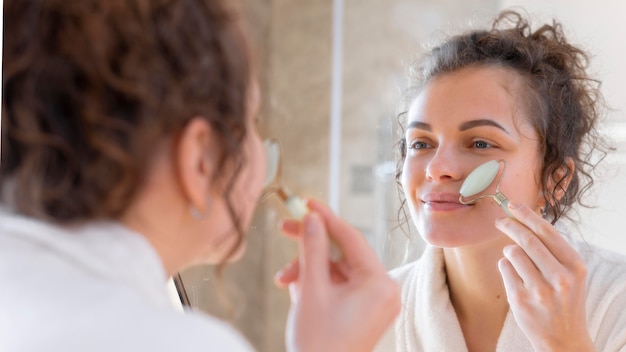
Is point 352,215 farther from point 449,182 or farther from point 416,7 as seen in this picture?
point 449,182

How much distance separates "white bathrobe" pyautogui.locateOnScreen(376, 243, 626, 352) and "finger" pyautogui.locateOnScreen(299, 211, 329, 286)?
532 mm

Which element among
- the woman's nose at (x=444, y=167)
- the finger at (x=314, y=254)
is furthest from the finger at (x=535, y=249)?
the finger at (x=314, y=254)

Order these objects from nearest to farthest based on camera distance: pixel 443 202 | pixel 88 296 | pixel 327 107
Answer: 1. pixel 88 296
2. pixel 443 202
3. pixel 327 107

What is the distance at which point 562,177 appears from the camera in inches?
41.0

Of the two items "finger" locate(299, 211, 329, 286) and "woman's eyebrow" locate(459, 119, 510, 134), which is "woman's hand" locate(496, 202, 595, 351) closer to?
"woman's eyebrow" locate(459, 119, 510, 134)

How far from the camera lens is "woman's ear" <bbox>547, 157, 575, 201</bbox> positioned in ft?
3.42

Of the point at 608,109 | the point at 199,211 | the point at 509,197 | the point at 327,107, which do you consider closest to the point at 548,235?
the point at 509,197

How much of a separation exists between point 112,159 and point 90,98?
1.5 inches

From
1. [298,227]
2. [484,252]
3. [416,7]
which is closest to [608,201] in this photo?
[484,252]

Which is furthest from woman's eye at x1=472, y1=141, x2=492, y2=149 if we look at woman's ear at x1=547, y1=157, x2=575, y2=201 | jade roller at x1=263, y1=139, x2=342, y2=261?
jade roller at x1=263, y1=139, x2=342, y2=261

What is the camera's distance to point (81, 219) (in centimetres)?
49

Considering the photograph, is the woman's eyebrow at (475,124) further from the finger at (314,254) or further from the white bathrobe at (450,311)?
the finger at (314,254)

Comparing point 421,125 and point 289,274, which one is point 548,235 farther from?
Answer: point 289,274

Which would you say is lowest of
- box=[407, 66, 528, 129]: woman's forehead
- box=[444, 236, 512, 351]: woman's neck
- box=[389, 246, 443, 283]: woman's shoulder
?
box=[444, 236, 512, 351]: woman's neck
